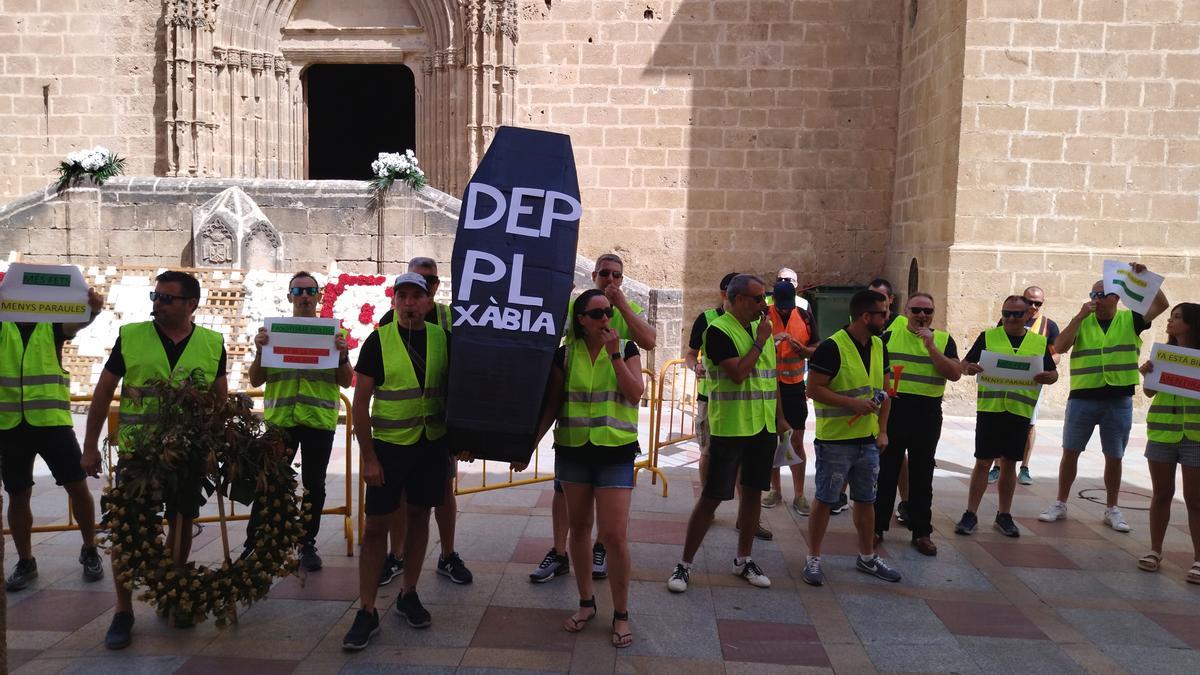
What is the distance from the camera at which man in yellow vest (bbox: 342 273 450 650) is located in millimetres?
4148

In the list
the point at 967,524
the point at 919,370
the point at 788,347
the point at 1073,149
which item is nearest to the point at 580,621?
the point at 788,347

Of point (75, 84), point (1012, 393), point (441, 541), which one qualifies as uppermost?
point (75, 84)

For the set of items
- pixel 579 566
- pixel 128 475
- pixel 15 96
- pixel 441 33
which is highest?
pixel 441 33

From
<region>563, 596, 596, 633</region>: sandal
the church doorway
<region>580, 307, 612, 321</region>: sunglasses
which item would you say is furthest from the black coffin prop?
the church doorway

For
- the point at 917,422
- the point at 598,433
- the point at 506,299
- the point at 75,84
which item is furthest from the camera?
the point at 75,84

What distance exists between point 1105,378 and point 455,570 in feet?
15.8

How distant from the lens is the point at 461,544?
5.73 m

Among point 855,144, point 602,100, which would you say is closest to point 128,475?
point 602,100

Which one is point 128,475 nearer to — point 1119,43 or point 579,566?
point 579,566

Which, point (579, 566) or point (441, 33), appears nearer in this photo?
point (579, 566)

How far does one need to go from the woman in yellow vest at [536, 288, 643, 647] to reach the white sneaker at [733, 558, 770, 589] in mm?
1111

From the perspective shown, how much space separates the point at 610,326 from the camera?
4.57 m

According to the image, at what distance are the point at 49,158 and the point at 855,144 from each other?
44.9 feet

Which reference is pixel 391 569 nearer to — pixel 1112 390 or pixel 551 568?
pixel 551 568
